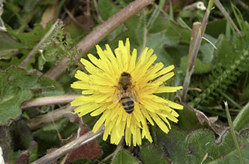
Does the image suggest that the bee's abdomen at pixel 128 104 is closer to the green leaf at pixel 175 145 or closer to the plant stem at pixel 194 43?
the green leaf at pixel 175 145

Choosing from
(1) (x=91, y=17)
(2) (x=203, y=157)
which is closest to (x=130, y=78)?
(2) (x=203, y=157)

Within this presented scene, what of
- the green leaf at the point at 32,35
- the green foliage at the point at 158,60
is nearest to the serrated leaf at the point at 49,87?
the green foliage at the point at 158,60

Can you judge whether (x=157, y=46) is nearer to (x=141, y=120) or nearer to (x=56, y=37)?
(x=56, y=37)

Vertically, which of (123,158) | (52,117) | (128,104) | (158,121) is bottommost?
(123,158)

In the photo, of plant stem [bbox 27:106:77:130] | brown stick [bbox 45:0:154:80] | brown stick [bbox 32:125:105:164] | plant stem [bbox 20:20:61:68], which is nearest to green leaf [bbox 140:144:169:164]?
brown stick [bbox 32:125:105:164]

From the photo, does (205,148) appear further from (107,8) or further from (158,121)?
(107,8)

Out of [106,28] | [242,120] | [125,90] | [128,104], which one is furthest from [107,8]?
[242,120]

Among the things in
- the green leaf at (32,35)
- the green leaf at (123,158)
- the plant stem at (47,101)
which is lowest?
the green leaf at (123,158)
